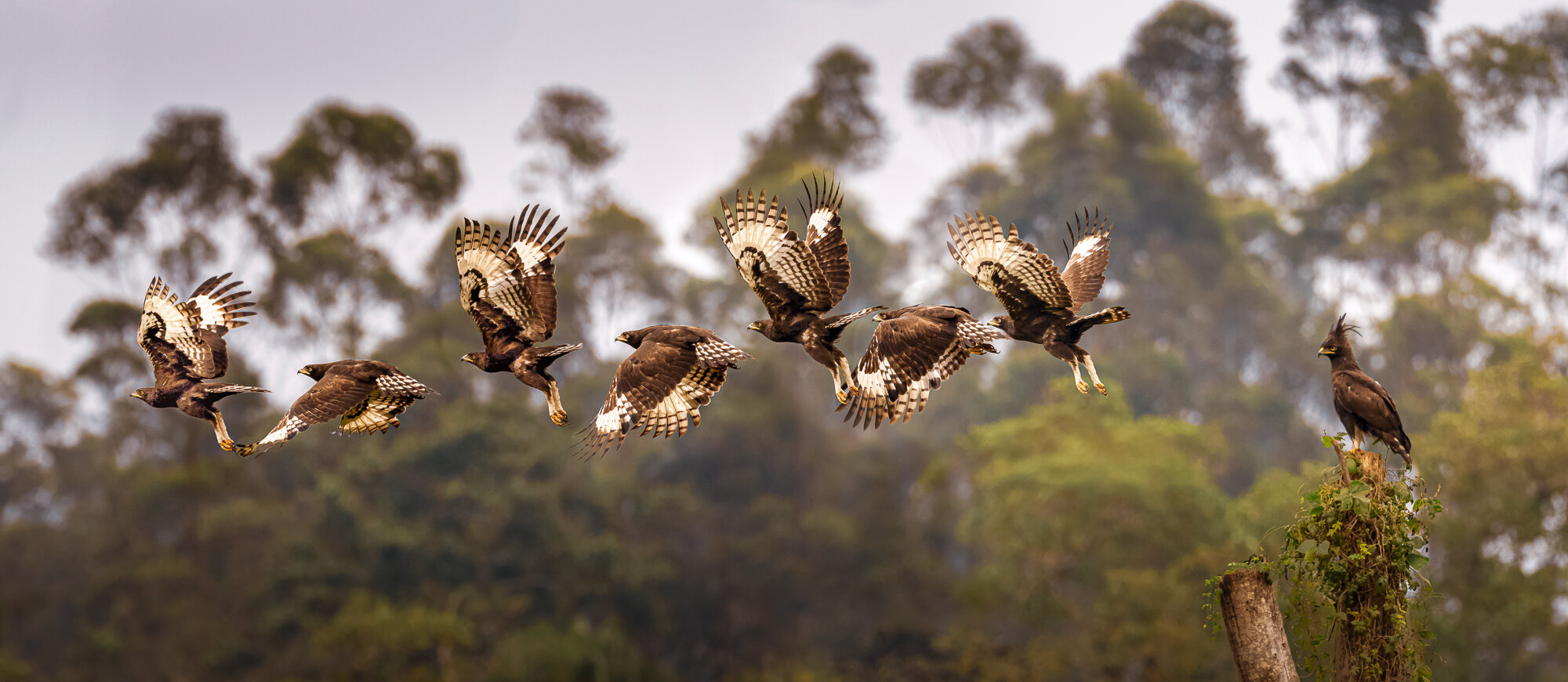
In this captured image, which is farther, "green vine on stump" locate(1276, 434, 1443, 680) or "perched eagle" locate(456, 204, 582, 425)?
"green vine on stump" locate(1276, 434, 1443, 680)

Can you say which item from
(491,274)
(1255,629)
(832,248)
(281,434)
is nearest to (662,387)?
(491,274)

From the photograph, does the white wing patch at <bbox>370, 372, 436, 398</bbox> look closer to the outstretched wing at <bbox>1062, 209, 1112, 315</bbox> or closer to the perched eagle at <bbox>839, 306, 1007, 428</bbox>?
the perched eagle at <bbox>839, 306, 1007, 428</bbox>

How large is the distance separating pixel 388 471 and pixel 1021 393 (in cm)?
1995

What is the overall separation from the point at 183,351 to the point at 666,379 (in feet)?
9.23

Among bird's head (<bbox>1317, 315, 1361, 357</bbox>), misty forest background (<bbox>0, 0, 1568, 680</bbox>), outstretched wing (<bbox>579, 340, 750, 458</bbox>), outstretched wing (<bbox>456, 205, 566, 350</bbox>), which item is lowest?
outstretched wing (<bbox>579, 340, 750, 458</bbox>)

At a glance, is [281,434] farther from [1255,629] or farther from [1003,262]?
[1255,629]

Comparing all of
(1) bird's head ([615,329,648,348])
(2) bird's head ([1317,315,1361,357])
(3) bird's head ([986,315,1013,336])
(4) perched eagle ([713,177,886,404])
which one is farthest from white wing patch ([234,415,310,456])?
(2) bird's head ([1317,315,1361,357])

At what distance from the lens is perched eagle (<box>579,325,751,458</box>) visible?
6.42 meters

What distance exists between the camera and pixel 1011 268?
6.75m

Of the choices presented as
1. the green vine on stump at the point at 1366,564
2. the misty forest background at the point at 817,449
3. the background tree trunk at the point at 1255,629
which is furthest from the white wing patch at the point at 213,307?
the misty forest background at the point at 817,449

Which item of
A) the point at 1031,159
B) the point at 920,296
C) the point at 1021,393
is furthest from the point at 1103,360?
the point at 1031,159

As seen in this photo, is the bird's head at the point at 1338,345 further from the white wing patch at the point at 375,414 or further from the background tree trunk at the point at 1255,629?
the white wing patch at the point at 375,414

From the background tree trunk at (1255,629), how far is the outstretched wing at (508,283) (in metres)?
4.26

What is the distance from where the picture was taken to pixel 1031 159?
154 ft
